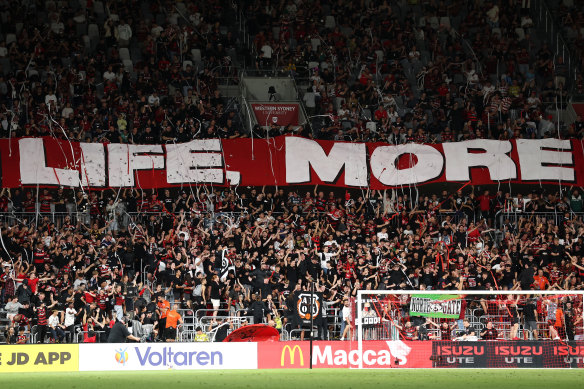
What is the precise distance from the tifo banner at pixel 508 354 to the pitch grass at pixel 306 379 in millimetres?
1042

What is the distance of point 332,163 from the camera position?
95.2ft

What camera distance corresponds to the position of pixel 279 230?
26953 millimetres

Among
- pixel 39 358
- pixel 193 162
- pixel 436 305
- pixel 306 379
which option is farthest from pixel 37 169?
pixel 306 379

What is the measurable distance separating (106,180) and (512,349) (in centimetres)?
1370

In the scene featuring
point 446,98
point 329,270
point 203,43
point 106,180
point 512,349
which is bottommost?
point 512,349

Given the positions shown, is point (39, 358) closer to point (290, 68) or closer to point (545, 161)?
point (290, 68)

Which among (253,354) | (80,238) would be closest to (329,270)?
(253,354)

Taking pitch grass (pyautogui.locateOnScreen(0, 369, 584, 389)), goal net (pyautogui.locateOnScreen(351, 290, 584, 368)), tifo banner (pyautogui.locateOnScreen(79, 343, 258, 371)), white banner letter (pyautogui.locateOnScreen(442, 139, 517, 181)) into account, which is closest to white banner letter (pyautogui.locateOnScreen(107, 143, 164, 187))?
tifo banner (pyautogui.locateOnScreen(79, 343, 258, 371))

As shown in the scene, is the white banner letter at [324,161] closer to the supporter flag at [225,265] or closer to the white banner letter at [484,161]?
the white banner letter at [484,161]

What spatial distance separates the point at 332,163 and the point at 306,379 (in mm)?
12961

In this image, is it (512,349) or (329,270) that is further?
(329,270)

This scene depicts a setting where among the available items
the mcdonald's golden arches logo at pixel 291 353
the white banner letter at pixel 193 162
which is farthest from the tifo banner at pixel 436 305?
the white banner letter at pixel 193 162

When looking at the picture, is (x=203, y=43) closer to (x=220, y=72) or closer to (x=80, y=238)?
(x=220, y=72)

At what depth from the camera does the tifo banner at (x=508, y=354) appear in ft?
68.4
